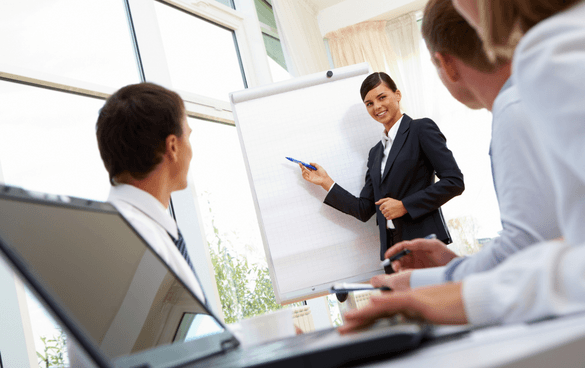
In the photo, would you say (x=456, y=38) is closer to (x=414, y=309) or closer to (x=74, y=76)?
(x=414, y=309)

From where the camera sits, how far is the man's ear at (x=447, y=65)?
97 centimetres

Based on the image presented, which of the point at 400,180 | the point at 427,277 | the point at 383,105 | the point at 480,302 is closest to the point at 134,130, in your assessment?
the point at 427,277

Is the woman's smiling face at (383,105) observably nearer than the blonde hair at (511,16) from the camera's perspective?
No

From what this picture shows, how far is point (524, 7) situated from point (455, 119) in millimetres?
3836

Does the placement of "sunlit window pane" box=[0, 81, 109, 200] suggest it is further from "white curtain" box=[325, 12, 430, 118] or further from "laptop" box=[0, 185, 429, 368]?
"white curtain" box=[325, 12, 430, 118]

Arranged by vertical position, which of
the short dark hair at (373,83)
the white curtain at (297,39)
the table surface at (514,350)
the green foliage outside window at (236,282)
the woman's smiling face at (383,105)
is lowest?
the green foliage outside window at (236,282)

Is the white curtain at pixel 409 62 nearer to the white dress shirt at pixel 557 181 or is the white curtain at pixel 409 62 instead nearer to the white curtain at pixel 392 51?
the white curtain at pixel 392 51

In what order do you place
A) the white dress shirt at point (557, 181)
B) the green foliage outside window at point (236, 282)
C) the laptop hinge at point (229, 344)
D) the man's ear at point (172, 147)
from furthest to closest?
the green foliage outside window at point (236, 282)
the man's ear at point (172, 147)
the laptop hinge at point (229, 344)
the white dress shirt at point (557, 181)

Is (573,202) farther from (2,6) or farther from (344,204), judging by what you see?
(2,6)

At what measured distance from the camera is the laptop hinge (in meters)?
0.63

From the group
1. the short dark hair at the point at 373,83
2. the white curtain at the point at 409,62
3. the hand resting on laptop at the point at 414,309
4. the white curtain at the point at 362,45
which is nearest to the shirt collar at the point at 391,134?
the short dark hair at the point at 373,83

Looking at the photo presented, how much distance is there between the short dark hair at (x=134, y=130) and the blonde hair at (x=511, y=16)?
777mm

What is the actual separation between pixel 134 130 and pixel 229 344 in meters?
0.60

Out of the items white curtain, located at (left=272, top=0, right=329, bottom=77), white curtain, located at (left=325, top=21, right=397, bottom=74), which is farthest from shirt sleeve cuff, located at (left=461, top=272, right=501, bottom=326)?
white curtain, located at (left=325, top=21, right=397, bottom=74)
